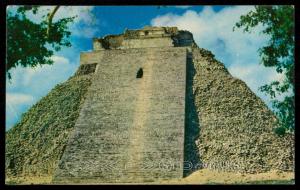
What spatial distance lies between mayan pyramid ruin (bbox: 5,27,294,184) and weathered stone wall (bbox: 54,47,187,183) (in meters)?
0.04

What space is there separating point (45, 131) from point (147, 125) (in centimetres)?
442

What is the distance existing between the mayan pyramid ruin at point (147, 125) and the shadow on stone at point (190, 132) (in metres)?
0.04

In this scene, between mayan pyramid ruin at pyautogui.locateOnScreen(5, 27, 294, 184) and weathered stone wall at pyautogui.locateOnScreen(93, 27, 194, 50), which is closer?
mayan pyramid ruin at pyautogui.locateOnScreen(5, 27, 294, 184)

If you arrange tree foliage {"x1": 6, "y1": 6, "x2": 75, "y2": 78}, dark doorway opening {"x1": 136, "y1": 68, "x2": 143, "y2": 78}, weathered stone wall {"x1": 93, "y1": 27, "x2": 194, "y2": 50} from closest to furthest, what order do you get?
tree foliage {"x1": 6, "y1": 6, "x2": 75, "y2": 78} → dark doorway opening {"x1": 136, "y1": 68, "x2": 143, "y2": 78} → weathered stone wall {"x1": 93, "y1": 27, "x2": 194, "y2": 50}

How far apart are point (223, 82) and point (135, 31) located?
19.3ft

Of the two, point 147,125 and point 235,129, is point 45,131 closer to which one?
point 147,125

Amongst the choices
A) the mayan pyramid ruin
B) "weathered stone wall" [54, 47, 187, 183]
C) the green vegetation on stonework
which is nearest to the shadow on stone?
the mayan pyramid ruin

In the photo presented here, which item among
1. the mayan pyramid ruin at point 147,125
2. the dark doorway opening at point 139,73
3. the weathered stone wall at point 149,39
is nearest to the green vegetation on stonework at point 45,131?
the mayan pyramid ruin at point 147,125

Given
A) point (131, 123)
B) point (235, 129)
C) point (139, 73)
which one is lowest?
point (235, 129)

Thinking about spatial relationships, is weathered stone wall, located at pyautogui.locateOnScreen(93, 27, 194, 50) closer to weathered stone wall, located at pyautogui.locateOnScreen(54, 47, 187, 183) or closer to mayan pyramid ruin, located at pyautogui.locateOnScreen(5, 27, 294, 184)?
mayan pyramid ruin, located at pyautogui.locateOnScreen(5, 27, 294, 184)

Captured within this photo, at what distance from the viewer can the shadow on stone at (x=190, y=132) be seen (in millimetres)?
21969

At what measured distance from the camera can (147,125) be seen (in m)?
23.2

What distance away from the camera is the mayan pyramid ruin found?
72.4 feet

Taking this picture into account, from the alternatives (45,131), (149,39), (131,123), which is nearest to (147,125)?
(131,123)
